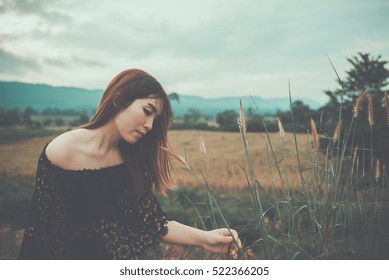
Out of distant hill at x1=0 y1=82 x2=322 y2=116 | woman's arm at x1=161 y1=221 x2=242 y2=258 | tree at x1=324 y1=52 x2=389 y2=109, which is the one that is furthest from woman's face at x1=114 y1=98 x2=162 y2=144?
tree at x1=324 y1=52 x2=389 y2=109

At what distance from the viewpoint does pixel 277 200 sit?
143 centimetres

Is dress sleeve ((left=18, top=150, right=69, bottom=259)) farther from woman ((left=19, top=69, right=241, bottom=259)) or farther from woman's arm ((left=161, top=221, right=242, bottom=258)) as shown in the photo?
woman's arm ((left=161, top=221, right=242, bottom=258))

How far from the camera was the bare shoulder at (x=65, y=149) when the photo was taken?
1.13m

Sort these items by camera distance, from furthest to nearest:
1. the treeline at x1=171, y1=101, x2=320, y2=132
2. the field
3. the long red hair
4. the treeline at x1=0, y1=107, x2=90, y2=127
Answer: the treeline at x1=0, y1=107, x2=90, y2=127
the treeline at x1=171, y1=101, x2=320, y2=132
the long red hair
the field

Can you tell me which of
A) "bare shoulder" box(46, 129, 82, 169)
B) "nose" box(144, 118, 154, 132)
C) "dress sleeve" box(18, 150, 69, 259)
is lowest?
"dress sleeve" box(18, 150, 69, 259)

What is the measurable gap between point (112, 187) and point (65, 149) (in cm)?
25

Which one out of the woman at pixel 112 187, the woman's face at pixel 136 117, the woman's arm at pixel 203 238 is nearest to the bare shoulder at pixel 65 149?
→ the woman at pixel 112 187

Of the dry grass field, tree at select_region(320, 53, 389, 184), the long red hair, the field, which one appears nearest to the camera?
the field

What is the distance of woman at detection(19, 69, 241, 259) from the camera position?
1147mm

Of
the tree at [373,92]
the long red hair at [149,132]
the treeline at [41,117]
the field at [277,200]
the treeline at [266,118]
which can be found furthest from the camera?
the treeline at [41,117]

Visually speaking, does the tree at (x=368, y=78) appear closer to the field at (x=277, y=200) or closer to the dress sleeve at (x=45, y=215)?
the field at (x=277, y=200)

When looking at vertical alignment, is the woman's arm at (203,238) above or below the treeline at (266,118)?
below

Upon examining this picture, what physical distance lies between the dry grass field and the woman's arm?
0.25 meters

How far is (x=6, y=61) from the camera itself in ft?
6.45
